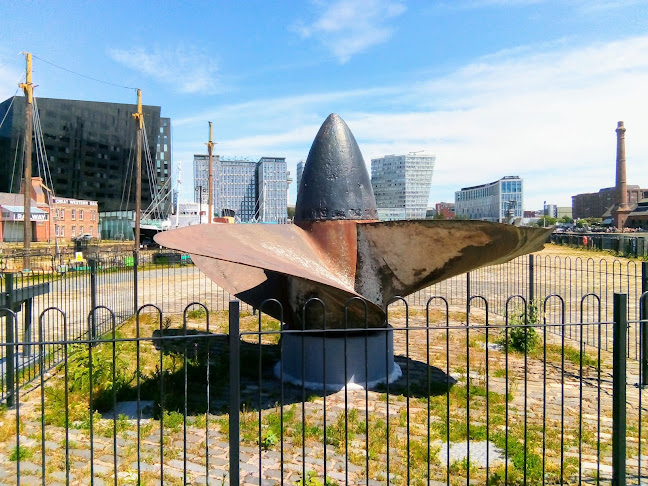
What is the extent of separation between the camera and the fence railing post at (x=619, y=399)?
159 inches

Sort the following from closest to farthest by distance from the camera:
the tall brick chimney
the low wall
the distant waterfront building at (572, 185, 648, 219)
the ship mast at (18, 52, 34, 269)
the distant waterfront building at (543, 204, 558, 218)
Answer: the ship mast at (18, 52, 34, 269), the low wall, the tall brick chimney, the distant waterfront building at (572, 185, 648, 219), the distant waterfront building at (543, 204, 558, 218)

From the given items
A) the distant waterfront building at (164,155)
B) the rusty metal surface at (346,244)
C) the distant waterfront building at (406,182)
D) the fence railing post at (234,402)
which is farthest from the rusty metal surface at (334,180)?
the distant waterfront building at (406,182)

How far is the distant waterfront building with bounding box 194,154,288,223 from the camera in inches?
5108

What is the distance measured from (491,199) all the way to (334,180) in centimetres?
10651

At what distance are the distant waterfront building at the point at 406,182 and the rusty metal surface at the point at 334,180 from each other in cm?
8744

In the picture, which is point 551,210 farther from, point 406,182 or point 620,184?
point 620,184

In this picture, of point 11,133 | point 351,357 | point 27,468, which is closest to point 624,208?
point 351,357

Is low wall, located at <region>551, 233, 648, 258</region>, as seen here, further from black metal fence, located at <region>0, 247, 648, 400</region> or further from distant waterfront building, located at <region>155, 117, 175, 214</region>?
distant waterfront building, located at <region>155, 117, 175, 214</region>

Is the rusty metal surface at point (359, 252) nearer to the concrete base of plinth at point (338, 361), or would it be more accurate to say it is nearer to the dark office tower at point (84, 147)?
the concrete base of plinth at point (338, 361)

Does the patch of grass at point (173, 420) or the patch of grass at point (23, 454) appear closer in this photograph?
the patch of grass at point (23, 454)

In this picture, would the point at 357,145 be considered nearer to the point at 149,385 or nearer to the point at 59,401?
the point at 149,385

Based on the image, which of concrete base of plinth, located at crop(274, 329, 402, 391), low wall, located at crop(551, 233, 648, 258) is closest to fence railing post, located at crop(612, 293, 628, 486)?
concrete base of plinth, located at crop(274, 329, 402, 391)

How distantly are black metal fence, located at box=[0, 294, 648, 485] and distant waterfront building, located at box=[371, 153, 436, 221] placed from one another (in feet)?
289

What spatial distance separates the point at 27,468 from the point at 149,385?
231cm
